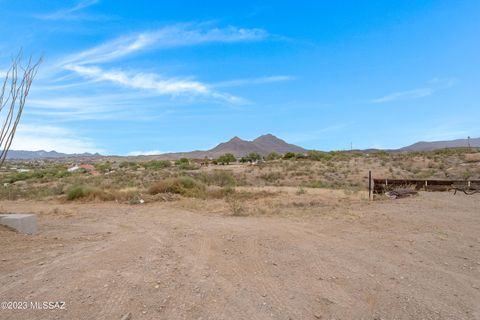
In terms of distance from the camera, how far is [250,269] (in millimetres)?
7238

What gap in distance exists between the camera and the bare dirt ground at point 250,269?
551 cm

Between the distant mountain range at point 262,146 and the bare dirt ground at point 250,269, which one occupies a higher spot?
the distant mountain range at point 262,146

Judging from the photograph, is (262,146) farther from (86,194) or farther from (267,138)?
(86,194)

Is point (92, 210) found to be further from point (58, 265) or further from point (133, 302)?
point (133, 302)

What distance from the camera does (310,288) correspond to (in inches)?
249

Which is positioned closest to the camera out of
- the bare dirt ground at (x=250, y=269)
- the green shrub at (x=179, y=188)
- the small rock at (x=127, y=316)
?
the small rock at (x=127, y=316)

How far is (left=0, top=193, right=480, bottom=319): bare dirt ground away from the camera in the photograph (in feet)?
18.1

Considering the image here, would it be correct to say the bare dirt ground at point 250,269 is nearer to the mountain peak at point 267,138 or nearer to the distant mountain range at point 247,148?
the distant mountain range at point 247,148

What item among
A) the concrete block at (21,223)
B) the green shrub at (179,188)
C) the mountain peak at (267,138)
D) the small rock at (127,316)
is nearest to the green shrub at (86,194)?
the green shrub at (179,188)

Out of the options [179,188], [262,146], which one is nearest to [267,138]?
[262,146]

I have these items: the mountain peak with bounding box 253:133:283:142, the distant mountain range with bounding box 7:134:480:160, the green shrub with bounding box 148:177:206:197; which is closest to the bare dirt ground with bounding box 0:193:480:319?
the green shrub with bounding box 148:177:206:197

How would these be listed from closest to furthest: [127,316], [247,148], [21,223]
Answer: [127,316] → [21,223] → [247,148]

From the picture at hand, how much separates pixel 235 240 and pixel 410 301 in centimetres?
448

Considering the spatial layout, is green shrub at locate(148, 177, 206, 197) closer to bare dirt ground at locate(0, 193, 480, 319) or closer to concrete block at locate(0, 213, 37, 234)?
bare dirt ground at locate(0, 193, 480, 319)
